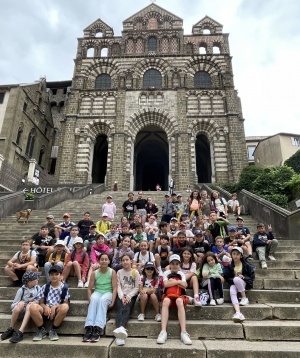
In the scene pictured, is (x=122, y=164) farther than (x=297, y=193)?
Yes

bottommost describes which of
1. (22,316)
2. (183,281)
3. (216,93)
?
(22,316)

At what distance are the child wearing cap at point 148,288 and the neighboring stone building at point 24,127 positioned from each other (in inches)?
620

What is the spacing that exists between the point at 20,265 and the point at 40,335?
1794mm

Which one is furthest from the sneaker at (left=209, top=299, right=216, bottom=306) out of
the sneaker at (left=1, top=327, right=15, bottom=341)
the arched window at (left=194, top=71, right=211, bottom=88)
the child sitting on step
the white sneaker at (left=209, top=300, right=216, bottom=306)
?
the arched window at (left=194, top=71, right=211, bottom=88)

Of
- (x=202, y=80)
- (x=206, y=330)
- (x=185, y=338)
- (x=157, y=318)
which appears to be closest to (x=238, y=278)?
(x=206, y=330)

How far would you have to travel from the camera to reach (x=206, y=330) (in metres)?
3.91

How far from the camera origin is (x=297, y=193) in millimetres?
11422

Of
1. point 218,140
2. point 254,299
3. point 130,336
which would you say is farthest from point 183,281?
point 218,140

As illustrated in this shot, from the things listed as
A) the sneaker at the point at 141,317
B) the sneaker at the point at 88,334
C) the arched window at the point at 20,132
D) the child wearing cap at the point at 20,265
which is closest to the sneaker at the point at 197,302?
the sneaker at the point at 141,317

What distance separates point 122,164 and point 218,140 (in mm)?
8670

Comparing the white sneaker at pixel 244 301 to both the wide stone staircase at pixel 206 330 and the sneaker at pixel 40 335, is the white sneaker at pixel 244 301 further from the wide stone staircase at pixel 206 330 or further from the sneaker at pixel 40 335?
the sneaker at pixel 40 335

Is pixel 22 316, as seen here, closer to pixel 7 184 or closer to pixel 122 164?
pixel 7 184

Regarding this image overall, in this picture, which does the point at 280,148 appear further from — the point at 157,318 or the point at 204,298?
the point at 157,318

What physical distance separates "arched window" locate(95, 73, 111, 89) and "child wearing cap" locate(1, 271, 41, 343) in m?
23.5
